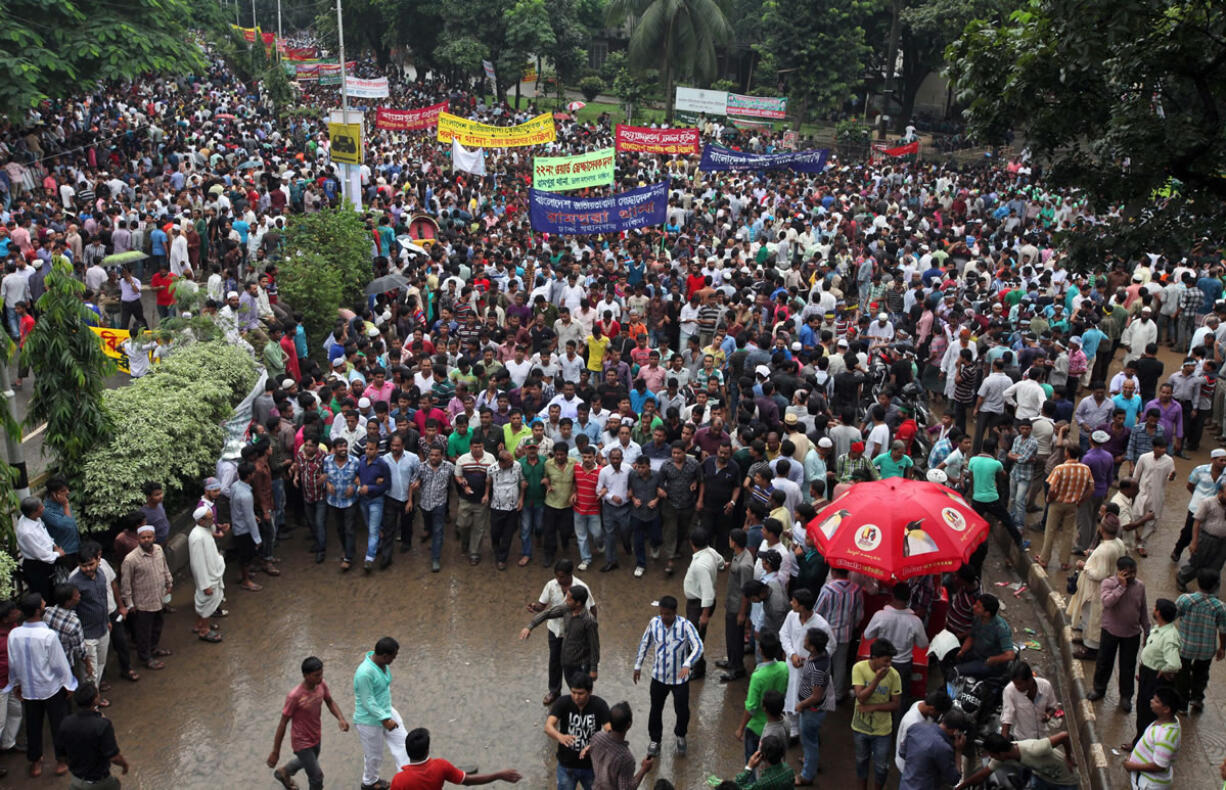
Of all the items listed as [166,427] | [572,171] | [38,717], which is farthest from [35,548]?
[572,171]

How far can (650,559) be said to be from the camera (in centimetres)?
1129

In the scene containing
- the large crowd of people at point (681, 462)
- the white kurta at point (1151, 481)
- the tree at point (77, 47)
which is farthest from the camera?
the tree at point (77, 47)

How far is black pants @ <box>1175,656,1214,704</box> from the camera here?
26.9 feet

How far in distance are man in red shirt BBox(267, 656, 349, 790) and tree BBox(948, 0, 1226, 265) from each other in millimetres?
6658

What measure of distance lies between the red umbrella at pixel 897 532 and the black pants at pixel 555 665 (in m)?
2.12

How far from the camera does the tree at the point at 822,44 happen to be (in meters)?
40.1

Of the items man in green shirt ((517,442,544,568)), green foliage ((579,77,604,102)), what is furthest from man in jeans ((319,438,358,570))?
green foliage ((579,77,604,102))

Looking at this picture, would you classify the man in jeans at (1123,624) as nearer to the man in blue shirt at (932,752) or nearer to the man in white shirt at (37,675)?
the man in blue shirt at (932,752)

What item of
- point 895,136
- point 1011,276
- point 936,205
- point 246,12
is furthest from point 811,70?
point 246,12

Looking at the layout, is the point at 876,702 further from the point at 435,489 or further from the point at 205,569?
the point at 205,569

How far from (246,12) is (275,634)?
342ft

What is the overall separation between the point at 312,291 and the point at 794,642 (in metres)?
10.0

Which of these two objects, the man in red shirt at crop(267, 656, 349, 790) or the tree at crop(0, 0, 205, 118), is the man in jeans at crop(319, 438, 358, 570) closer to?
the man in red shirt at crop(267, 656, 349, 790)

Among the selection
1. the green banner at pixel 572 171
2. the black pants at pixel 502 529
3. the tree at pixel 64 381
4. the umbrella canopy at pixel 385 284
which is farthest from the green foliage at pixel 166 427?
the green banner at pixel 572 171
